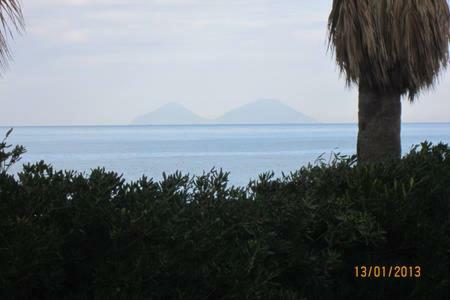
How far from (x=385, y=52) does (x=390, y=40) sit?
0.25 meters

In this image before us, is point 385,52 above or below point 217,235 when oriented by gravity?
above

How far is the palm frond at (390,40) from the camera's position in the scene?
1256 cm

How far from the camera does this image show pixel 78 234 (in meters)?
5.32

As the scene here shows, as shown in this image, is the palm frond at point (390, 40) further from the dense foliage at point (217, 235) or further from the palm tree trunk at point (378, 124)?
the dense foliage at point (217, 235)

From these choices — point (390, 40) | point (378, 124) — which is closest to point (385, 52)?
point (390, 40)

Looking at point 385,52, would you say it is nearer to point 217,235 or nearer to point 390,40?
point 390,40

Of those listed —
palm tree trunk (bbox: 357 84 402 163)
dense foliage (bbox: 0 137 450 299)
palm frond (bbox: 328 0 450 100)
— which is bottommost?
dense foliage (bbox: 0 137 450 299)

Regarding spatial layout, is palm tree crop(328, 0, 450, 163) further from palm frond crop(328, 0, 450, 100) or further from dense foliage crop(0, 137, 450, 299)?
dense foliage crop(0, 137, 450, 299)

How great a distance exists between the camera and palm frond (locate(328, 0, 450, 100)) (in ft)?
41.2

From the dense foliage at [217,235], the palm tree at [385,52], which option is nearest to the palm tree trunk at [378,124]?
the palm tree at [385,52]

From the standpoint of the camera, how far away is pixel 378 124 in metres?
12.7

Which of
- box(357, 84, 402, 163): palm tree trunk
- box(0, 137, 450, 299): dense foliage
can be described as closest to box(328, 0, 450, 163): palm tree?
box(357, 84, 402, 163): palm tree trunk

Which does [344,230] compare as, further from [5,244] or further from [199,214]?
[5,244]

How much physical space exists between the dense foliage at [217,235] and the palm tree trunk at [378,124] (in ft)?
17.3
